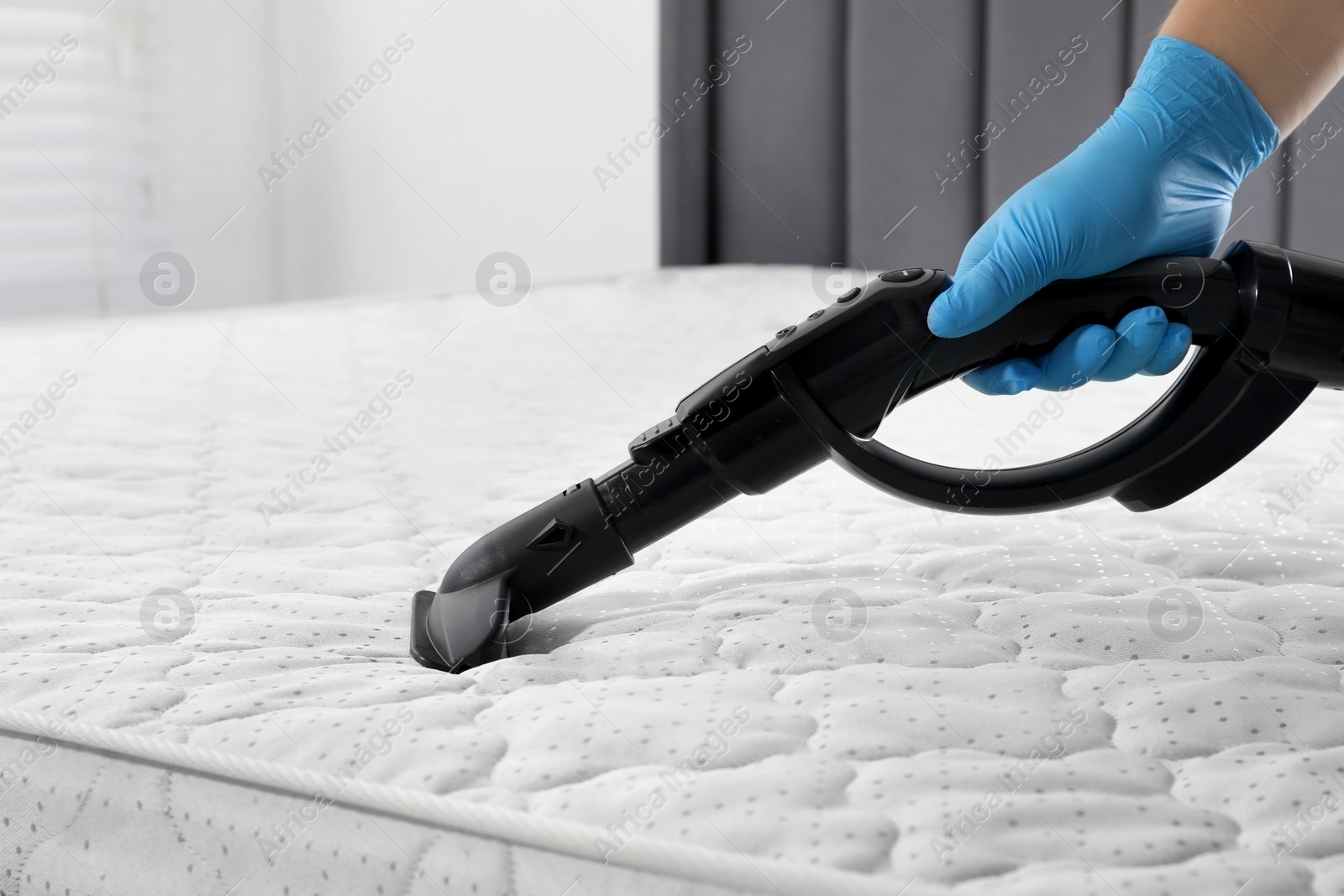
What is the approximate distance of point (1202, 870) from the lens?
363 mm

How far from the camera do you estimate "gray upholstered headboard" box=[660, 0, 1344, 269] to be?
1.96 metres

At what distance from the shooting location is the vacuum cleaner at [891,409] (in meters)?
0.60

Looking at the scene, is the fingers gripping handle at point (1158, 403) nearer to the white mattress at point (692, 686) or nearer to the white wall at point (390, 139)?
the white mattress at point (692, 686)

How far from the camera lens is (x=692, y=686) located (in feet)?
1.69

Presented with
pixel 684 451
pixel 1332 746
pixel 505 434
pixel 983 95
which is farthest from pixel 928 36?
pixel 1332 746

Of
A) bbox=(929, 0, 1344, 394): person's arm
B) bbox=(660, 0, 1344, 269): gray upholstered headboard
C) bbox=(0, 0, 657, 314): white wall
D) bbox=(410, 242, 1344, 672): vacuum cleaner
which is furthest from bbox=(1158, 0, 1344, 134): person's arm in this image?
bbox=(0, 0, 657, 314): white wall

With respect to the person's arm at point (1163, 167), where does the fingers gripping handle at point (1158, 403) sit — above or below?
below

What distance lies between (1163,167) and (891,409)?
307mm

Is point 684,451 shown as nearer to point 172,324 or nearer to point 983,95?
point 172,324

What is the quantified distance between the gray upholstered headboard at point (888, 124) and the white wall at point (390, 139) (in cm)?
15

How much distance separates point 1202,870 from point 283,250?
2.80 m

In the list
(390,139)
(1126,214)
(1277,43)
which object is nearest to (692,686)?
(1126,214)

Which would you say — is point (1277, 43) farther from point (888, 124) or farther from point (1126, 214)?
point (888, 124)

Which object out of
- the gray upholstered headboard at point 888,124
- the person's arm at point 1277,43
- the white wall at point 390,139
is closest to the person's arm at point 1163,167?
the person's arm at point 1277,43
